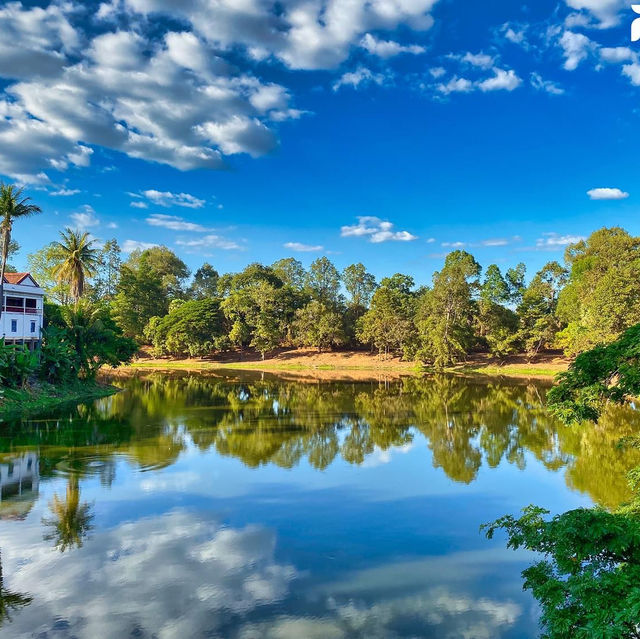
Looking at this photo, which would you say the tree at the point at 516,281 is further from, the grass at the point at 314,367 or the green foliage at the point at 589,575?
the green foliage at the point at 589,575

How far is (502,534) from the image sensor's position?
42.2 ft

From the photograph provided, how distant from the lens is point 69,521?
513 inches

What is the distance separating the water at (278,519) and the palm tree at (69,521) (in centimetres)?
6

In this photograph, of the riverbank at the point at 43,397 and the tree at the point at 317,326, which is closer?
the riverbank at the point at 43,397

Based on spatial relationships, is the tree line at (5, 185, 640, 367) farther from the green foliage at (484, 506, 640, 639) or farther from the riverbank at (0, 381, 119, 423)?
the green foliage at (484, 506, 640, 639)

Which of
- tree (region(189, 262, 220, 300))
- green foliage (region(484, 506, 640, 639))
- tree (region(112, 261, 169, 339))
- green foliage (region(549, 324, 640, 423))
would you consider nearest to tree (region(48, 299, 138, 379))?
tree (region(112, 261, 169, 339))

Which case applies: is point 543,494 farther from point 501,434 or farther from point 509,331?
point 509,331

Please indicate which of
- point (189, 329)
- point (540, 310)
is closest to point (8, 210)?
point (189, 329)

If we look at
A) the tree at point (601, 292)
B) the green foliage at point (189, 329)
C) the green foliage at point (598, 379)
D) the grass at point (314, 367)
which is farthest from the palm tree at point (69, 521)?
the green foliage at point (189, 329)

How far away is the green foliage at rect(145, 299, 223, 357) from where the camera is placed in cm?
7100

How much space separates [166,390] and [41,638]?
35916 millimetres

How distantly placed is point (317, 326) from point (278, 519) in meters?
57.7

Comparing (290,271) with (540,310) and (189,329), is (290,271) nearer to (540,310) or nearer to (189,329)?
(189,329)

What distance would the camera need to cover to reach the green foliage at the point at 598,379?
23.4 ft
